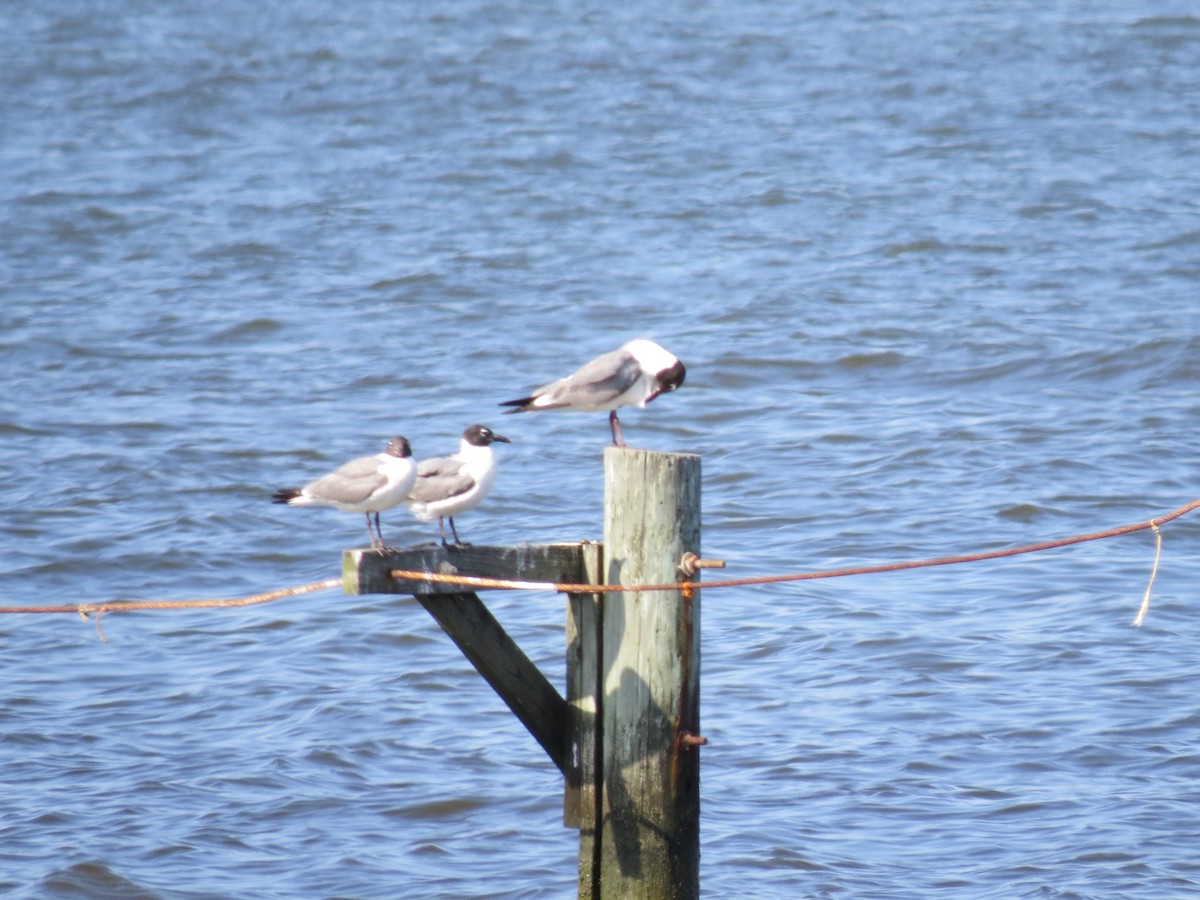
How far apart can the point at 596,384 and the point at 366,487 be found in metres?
0.94

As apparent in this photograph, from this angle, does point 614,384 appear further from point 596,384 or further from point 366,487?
point 366,487

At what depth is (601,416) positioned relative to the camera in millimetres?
13352

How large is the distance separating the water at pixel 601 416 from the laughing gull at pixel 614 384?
1.71 meters

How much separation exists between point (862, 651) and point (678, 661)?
3.49 meters

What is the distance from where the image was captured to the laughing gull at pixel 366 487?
176 inches

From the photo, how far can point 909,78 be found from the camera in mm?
21609

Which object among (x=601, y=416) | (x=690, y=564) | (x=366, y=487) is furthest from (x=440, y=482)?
(x=601, y=416)

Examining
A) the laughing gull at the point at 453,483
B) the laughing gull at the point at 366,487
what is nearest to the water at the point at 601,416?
the laughing gull at the point at 453,483

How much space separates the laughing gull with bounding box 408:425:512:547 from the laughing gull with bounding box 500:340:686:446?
21 centimetres

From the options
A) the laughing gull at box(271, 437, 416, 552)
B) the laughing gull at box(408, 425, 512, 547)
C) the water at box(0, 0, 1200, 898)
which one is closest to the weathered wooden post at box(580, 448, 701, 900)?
the laughing gull at box(408, 425, 512, 547)

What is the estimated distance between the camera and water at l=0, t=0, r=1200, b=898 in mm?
6270

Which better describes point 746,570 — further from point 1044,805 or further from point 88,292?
point 88,292

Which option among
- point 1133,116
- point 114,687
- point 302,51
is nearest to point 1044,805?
point 114,687

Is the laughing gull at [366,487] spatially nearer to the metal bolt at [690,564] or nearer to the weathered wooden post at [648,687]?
the weathered wooden post at [648,687]
